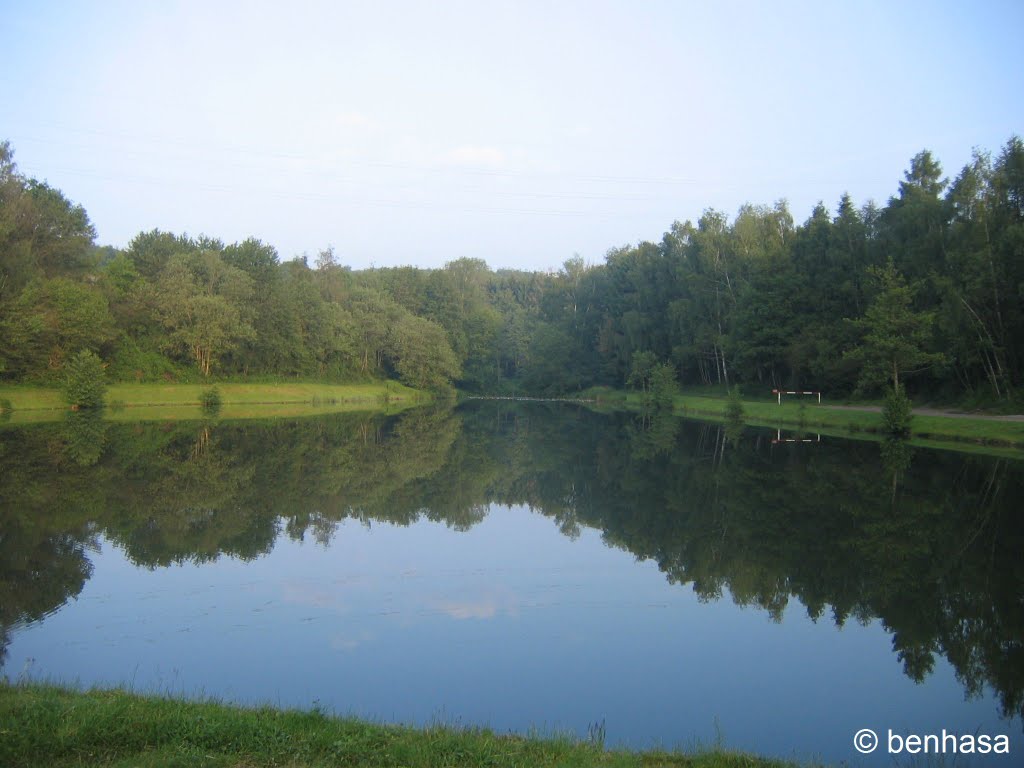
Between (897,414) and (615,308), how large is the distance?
50537 mm

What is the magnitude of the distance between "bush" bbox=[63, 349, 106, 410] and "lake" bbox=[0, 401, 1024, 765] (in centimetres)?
2404

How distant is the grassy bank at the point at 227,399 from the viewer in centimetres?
4609

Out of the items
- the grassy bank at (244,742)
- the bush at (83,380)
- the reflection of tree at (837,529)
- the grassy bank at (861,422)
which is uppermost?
the bush at (83,380)

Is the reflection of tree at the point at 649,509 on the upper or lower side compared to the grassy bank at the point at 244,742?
lower

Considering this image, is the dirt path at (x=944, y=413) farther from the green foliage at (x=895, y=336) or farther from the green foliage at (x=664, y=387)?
the green foliage at (x=664, y=387)

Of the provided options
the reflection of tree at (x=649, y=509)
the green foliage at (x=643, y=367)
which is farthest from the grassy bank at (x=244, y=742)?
the green foliage at (x=643, y=367)

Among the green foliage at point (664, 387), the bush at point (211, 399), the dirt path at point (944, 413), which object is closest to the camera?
the dirt path at point (944, 413)

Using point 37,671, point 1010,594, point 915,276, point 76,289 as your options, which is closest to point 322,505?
point 37,671

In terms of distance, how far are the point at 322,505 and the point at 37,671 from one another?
10.7 meters

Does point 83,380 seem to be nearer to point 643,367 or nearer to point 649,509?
point 649,509

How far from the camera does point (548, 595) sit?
39.7ft

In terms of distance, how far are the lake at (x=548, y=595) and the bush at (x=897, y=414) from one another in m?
8.40

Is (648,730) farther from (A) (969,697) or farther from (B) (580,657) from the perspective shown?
(A) (969,697)

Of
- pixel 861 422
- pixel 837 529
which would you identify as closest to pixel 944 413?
pixel 861 422
